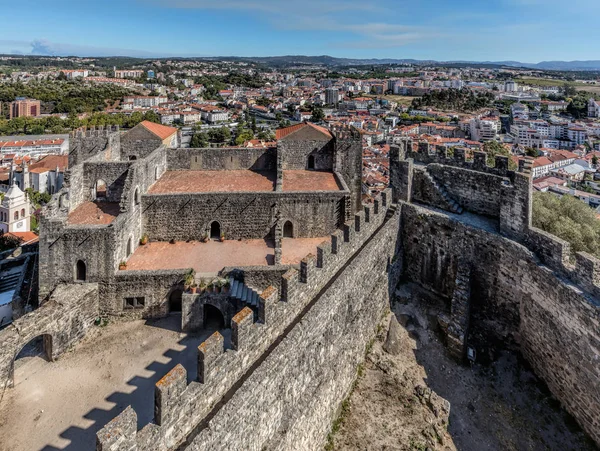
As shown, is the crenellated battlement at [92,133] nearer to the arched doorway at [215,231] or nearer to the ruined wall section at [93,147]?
the ruined wall section at [93,147]

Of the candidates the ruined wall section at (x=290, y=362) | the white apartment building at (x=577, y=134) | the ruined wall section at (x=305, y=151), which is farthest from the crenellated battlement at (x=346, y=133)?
the white apartment building at (x=577, y=134)

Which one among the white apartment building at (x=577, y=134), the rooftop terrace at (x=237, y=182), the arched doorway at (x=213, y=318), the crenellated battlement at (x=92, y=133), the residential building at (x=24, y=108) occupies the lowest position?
the arched doorway at (x=213, y=318)

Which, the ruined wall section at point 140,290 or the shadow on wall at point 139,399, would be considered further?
the ruined wall section at point 140,290

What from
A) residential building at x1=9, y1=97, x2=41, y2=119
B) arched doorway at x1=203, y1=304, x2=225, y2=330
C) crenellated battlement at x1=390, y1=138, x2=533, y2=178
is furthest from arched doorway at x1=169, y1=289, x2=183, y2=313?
residential building at x1=9, y1=97, x2=41, y2=119

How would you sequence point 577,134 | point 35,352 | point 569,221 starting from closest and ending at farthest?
point 35,352 → point 569,221 → point 577,134

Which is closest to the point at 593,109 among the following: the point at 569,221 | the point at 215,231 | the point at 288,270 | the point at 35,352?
the point at 569,221

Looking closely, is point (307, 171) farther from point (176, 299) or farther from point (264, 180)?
point (176, 299)

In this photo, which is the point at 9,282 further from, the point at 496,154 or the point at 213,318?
the point at 496,154
